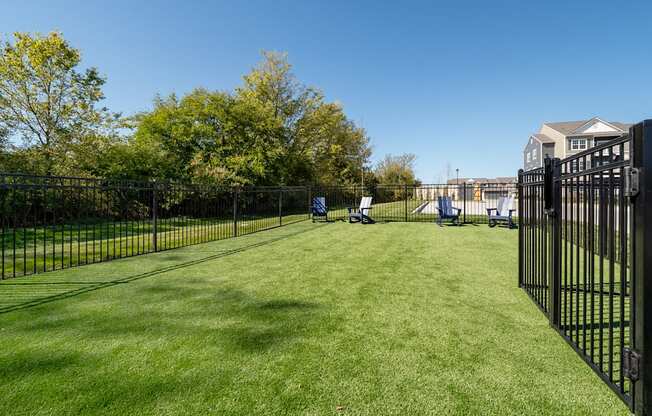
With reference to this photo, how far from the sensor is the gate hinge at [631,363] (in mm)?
1605

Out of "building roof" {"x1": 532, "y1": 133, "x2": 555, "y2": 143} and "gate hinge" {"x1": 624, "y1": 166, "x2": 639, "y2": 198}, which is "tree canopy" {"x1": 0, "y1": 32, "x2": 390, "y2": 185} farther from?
"building roof" {"x1": 532, "y1": 133, "x2": 555, "y2": 143}

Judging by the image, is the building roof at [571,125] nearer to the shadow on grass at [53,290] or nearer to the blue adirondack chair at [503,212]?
the blue adirondack chair at [503,212]

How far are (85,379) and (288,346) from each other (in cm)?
142

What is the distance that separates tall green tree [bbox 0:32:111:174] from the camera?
15.8 meters

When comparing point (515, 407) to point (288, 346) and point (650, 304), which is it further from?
point (288, 346)

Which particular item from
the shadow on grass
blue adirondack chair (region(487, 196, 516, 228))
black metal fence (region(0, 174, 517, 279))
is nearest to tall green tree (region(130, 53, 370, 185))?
black metal fence (region(0, 174, 517, 279))

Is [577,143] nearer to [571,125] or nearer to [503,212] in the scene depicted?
[571,125]

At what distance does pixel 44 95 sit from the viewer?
1683 centimetres

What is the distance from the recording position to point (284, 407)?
68.8 inches

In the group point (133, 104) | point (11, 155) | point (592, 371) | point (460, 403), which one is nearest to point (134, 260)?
point (460, 403)

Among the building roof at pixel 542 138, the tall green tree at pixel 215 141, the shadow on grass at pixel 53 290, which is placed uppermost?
the building roof at pixel 542 138

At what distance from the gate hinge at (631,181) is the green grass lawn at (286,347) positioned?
1.26 metres

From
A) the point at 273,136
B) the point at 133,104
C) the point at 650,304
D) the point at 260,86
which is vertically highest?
the point at 260,86

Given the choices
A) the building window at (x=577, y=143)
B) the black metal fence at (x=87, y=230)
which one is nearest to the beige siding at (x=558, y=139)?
the building window at (x=577, y=143)
